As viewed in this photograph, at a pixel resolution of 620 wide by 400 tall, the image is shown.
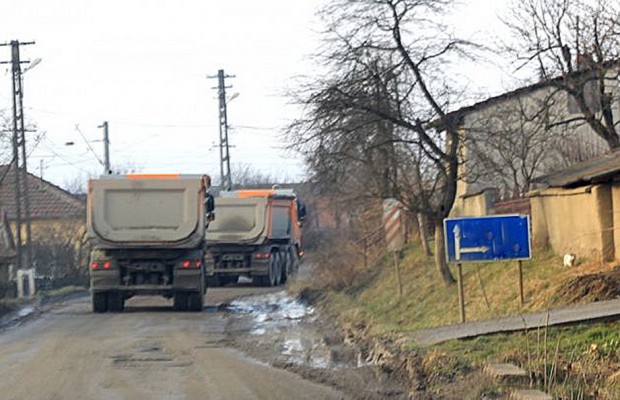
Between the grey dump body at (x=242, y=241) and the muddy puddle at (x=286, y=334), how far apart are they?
648 centimetres

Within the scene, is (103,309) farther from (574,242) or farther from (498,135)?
(574,242)

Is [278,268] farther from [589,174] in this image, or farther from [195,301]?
[589,174]

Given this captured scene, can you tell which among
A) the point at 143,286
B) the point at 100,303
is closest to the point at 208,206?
the point at 143,286

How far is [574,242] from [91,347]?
8.41 m

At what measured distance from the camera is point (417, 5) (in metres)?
20.1

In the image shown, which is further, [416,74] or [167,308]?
[167,308]

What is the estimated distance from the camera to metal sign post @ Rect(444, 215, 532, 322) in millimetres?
16094

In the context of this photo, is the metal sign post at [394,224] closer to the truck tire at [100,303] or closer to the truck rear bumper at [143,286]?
the truck rear bumper at [143,286]

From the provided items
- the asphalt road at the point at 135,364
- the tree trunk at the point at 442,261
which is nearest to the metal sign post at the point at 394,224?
the tree trunk at the point at 442,261

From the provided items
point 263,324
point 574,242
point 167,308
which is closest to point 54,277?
point 167,308

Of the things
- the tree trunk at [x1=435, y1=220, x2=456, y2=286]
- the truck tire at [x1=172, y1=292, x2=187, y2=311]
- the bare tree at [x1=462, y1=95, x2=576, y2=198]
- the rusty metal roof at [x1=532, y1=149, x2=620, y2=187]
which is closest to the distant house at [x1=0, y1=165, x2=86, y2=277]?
the truck tire at [x1=172, y1=292, x2=187, y2=311]

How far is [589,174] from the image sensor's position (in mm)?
17266

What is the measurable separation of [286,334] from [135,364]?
5.25 metres

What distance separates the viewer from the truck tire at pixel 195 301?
25.5m
